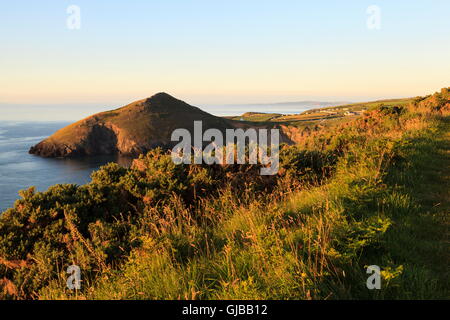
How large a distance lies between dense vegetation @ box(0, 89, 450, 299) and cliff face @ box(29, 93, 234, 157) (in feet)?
245

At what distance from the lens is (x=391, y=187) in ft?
22.7

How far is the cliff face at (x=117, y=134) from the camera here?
287 feet

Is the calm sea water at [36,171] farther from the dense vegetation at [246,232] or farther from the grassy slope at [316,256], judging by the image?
the grassy slope at [316,256]

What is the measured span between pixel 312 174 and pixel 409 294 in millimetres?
6744

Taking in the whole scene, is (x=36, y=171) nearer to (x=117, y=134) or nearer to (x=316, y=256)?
(x=117, y=134)

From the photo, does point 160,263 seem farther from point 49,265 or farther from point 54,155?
point 54,155

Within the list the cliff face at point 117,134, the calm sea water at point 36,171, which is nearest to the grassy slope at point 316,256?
the calm sea water at point 36,171

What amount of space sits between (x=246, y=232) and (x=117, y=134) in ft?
306

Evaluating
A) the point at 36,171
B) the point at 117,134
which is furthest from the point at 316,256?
the point at 117,134

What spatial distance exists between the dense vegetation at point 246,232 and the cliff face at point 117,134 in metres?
74.7

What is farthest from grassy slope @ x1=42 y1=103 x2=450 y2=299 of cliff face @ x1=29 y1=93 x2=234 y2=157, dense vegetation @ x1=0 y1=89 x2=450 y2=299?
cliff face @ x1=29 y1=93 x2=234 y2=157
